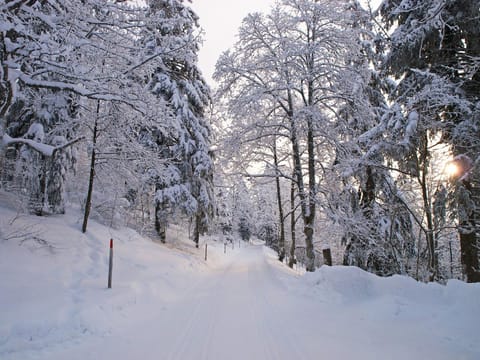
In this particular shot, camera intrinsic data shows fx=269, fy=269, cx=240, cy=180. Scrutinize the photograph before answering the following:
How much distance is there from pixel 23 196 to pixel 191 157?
842 centimetres

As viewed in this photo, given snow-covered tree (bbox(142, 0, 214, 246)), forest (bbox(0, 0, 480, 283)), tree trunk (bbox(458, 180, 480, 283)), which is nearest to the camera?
forest (bbox(0, 0, 480, 283))

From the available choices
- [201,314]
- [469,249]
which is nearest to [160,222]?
[201,314]

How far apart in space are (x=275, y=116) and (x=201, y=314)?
26.8 feet

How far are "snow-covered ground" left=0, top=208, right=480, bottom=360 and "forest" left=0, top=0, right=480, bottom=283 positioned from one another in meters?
2.17

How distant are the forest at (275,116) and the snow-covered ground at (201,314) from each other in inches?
85.5

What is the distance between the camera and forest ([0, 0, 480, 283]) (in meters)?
5.41

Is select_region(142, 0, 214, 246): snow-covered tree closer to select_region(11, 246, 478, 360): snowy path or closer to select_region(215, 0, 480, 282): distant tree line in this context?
select_region(215, 0, 480, 282): distant tree line

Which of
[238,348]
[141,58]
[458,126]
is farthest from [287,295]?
[141,58]

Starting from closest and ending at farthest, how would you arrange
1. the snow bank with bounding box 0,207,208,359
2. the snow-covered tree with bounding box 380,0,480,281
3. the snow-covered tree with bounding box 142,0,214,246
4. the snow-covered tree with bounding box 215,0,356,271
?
the snow bank with bounding box 0,207,208,359
the snow-covered tree with bounding box 380,0,480,281
the snow-covered tree with bounding box 215,0,356,271
the snow-covered tree with bounding box 142,0,214,246

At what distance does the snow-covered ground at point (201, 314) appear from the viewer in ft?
12.5

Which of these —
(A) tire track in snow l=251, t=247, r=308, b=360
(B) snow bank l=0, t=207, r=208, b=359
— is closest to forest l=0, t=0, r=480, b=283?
(B) snow bank l=0, t=207, r=208, b=359

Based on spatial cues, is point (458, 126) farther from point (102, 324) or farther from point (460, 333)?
point (102, 324)

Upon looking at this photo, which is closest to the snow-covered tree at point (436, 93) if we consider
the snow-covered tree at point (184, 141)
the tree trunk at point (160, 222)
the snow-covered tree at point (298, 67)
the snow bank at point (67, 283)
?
the snow-covered tree at point (298, 67)

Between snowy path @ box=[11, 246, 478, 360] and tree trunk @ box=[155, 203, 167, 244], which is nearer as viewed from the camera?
snowy path @ box=[11, 246, 478, 360]
